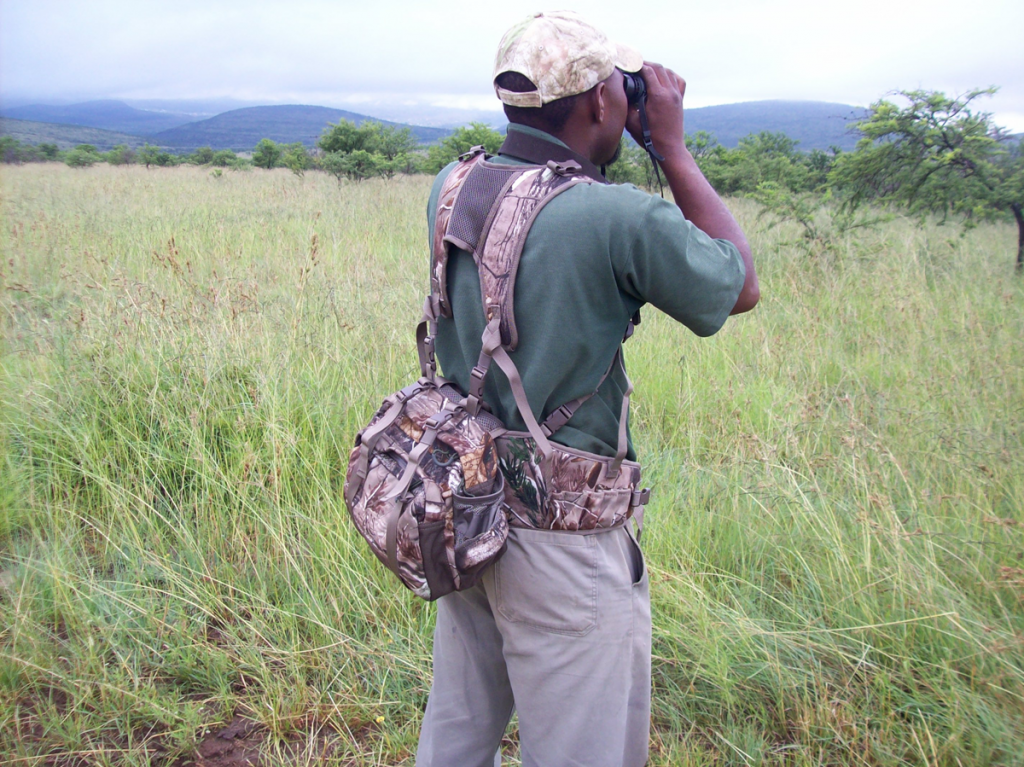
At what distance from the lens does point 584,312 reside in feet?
3.76

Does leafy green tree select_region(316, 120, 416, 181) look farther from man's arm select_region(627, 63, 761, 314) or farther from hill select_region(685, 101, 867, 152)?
hill select_region(685, 101, 867, 152)

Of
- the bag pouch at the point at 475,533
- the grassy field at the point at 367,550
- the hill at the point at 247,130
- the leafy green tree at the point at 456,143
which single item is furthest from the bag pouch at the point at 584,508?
the hill at the point at 247,130

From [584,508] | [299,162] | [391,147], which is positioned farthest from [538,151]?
[391,147]

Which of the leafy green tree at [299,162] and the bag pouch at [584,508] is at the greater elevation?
the leafy green tree at [299,162]

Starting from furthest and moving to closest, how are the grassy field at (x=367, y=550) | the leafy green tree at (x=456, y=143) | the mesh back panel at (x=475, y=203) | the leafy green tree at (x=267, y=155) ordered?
the leafy green tree at (x=267, y=155) < the leafy green tree at (x=456, y=143) < the grassy field at (x=367, y=550) < the mesh back panel at (x=475, y=203)

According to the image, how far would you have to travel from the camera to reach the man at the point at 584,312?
110 cm

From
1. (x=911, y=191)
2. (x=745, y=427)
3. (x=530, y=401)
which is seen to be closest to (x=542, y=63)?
(x=530, y=401)

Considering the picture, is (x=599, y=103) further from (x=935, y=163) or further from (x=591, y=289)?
(x=935, y=163)

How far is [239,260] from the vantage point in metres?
5.85

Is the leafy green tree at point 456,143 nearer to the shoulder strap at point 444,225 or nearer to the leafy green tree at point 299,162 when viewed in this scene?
the leafy green tree at point 299,162

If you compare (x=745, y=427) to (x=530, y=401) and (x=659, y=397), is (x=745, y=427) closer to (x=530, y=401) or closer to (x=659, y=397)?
(x=659, y=397)

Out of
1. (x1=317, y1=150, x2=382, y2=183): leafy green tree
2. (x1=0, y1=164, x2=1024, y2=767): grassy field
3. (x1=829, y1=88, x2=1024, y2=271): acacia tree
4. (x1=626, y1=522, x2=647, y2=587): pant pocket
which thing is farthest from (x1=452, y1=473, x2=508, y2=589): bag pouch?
(x1=317, y1=150, x2=382, y2=183): leafy green tree

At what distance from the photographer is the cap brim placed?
1.23 metres

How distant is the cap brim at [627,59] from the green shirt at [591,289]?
19 centimetres
